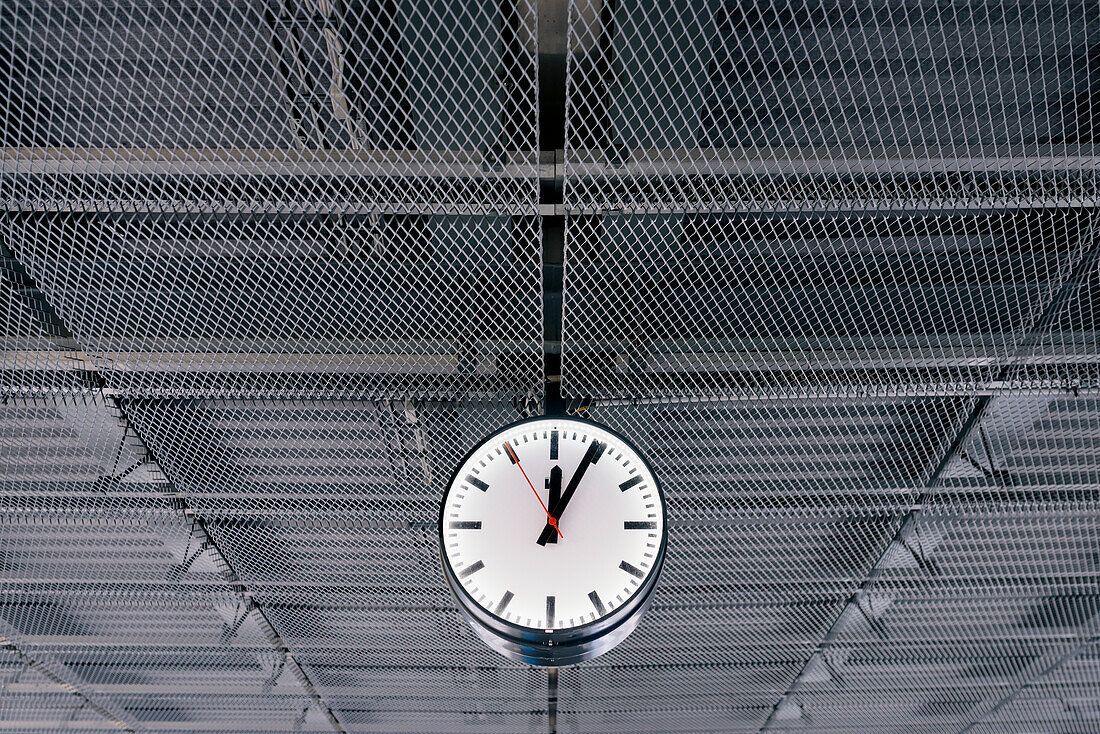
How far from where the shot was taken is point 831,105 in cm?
189

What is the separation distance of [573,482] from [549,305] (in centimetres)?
76

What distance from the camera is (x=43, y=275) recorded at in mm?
2156

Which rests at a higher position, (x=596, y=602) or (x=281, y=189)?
(x=281, y=189)

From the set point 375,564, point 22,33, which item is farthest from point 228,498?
point 22,33

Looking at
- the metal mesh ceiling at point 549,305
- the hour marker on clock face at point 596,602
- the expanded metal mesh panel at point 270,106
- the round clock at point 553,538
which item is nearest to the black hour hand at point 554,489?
the round clock at point 553,538

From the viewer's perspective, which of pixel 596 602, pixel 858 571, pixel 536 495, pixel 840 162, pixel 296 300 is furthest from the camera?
pixel 858 571

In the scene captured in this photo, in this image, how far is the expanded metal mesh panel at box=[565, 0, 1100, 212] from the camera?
5.80 ft

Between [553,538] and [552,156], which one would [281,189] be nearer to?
[552,156]

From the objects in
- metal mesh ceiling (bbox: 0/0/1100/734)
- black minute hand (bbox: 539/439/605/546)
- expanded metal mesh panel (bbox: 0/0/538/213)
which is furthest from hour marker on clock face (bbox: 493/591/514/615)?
expanded metal mesh panel (bbox: 0/0/538/213)

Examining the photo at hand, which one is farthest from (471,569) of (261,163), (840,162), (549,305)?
(840,162)

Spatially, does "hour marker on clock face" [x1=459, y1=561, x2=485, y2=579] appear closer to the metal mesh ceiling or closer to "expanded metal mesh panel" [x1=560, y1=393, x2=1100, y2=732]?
the metal mesh ceiling

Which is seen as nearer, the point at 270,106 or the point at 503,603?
the point at 503,603

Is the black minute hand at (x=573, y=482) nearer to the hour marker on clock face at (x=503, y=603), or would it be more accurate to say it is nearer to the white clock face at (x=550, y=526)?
the white clock face at (x=550, y=526)

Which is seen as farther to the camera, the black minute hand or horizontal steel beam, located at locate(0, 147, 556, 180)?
horizontal steel beam, located at locate(0, 147, 556, 180)
